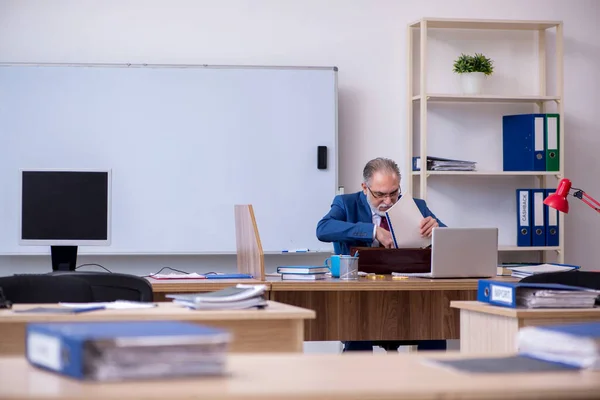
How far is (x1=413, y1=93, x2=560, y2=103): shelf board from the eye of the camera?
5141mm

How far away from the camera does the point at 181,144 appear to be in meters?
5.05

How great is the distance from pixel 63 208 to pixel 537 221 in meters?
2.89

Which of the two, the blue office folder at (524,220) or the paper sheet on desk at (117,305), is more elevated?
the blue office folder at (524,220)

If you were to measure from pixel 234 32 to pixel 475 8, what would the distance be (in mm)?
1572

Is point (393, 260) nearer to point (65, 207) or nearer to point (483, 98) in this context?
point (65, 207)

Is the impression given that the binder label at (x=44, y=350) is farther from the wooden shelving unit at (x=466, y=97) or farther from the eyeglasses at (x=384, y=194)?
the wooden shelving unit at (x=466, y=97)

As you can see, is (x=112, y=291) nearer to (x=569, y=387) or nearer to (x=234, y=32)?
(x=569, y=387)

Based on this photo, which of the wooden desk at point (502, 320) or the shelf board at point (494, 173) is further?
the shelf board at point (494, 173)

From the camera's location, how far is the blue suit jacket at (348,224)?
4133 millimetres

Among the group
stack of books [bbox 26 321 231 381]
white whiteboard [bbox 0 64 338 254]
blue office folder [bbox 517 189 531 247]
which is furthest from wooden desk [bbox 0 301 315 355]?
blue office folder [bbox 517 189 531 247]

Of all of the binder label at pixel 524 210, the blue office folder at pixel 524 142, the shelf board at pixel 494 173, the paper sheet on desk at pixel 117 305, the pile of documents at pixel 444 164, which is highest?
the blue office folder at pixel 524 142

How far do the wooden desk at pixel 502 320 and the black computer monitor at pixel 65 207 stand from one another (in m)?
1.83

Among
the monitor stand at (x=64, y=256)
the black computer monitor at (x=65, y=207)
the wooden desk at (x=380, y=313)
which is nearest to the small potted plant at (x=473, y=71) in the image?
the wooden desk at (x=380, y=313)

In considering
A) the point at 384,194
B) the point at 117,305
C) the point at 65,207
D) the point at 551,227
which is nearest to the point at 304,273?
the point at 384,194
